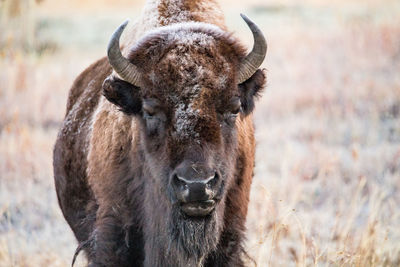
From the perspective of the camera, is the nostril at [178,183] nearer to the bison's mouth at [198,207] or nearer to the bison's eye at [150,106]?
the bison's mouth at [198,207]

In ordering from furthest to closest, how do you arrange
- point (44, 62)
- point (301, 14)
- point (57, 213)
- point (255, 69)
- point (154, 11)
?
point (301, 14)
point (44, 62)
point (57, 213)
point (154, 11)
point (255, 69)

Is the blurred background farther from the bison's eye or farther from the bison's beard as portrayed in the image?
the bison's eye

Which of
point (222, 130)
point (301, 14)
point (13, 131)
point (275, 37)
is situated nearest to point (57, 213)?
point (13, 131)

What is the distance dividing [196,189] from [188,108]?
1.69 feet

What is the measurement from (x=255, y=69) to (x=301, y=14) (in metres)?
18.9

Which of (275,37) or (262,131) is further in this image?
(275,37)

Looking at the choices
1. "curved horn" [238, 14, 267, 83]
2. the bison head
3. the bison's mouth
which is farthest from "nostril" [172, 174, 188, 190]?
"curved horn" [238, 14, 267, 83]

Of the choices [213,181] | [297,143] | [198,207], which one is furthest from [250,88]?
[297,143]

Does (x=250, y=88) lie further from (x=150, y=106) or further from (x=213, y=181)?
(x=213, y=181)

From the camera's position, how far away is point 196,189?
326cm

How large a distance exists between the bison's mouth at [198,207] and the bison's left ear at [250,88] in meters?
0.89

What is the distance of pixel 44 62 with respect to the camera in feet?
45.3

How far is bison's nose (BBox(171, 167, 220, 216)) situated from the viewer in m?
3.26

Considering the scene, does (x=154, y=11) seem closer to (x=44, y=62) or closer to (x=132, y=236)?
(x=132, y=236)
